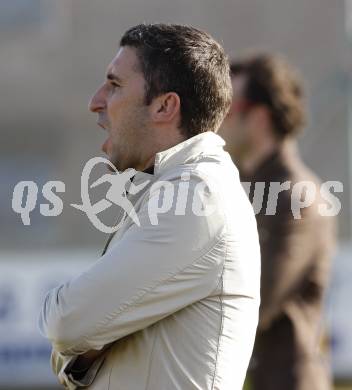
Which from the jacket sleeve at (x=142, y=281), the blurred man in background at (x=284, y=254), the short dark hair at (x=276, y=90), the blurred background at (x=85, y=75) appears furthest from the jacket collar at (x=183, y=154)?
the blurred background at (x=85, y=75)

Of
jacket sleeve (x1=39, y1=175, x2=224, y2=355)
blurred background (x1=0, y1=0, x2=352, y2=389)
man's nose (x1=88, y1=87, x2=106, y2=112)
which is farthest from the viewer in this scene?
blurred background (x1=0, y1=0, x2=352, y2=389)

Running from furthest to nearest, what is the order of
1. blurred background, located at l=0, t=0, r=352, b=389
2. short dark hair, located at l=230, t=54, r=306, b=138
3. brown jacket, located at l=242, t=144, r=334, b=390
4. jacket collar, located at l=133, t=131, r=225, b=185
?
blurred background, located at l=0, t=0, r=352, b=389 → short dark hair, located at l=230, t=54, r=306, b=138 → brown jacket, located at l=242, t=144, r=334, b=390 → jacket collar, located at l=133, t=131, r=225, b=185

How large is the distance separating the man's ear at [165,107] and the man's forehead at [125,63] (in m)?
0.11

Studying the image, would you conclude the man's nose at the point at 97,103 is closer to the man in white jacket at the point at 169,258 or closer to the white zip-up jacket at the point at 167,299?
the man in white jacket at the point at 169,258

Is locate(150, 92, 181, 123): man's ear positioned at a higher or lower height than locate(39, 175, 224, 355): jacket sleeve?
higher

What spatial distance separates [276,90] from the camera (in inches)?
202

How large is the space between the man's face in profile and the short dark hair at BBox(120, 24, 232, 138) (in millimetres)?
28

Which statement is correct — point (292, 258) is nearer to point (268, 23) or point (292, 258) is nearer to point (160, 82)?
point (160, 82)

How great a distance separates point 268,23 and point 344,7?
1.19 m

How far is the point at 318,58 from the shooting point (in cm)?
1678

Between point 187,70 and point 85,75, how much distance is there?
15.0m

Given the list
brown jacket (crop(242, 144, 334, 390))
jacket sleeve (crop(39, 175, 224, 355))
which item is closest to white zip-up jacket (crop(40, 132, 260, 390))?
jacket sleeve (crop(39, 175, 224, 355))

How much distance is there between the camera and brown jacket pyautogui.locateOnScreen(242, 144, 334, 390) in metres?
Result: 4.49

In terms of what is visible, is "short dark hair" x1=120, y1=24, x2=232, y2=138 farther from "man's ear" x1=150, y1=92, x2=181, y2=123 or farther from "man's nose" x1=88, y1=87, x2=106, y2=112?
"man's nose" x1=88, y1=87, x2=106, y2=112
